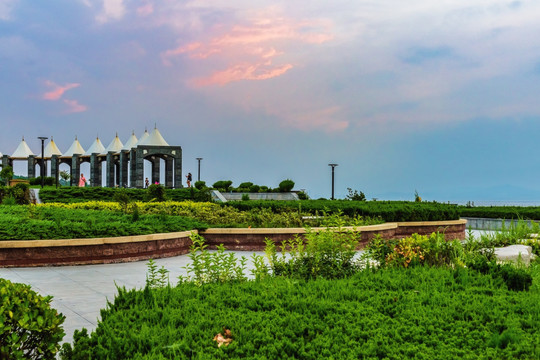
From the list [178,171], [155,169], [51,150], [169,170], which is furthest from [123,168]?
[51,150]

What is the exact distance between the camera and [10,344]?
2945 mm

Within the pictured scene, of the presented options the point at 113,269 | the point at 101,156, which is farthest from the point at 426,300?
the point at 101,156

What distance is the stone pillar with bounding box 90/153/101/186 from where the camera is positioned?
161 feet

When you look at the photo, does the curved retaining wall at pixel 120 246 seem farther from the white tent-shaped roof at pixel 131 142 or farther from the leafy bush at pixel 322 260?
the white tent-shaped roof at pixel 131 142

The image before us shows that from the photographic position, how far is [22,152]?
5712 centimetres

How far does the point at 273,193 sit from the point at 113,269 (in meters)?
25.5

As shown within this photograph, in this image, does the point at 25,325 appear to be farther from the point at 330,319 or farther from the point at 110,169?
the point at 110,169

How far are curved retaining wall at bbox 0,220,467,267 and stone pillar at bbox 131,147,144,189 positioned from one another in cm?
2969

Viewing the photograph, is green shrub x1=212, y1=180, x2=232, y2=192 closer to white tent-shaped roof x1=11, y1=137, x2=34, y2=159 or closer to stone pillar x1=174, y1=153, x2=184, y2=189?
stone pillar x1=174, y1=153, x2=184, y2=189

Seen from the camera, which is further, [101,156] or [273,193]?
[101,156]

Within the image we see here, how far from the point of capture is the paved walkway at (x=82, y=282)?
5.46 meters

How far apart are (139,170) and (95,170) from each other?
39.6 ft

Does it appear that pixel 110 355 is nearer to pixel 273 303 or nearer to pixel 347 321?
pixel 273 303

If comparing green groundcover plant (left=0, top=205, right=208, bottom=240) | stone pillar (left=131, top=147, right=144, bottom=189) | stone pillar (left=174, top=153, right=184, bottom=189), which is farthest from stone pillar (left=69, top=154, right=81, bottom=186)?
green groundcover plant (left=0, top=205, right=208, bottom=240)
